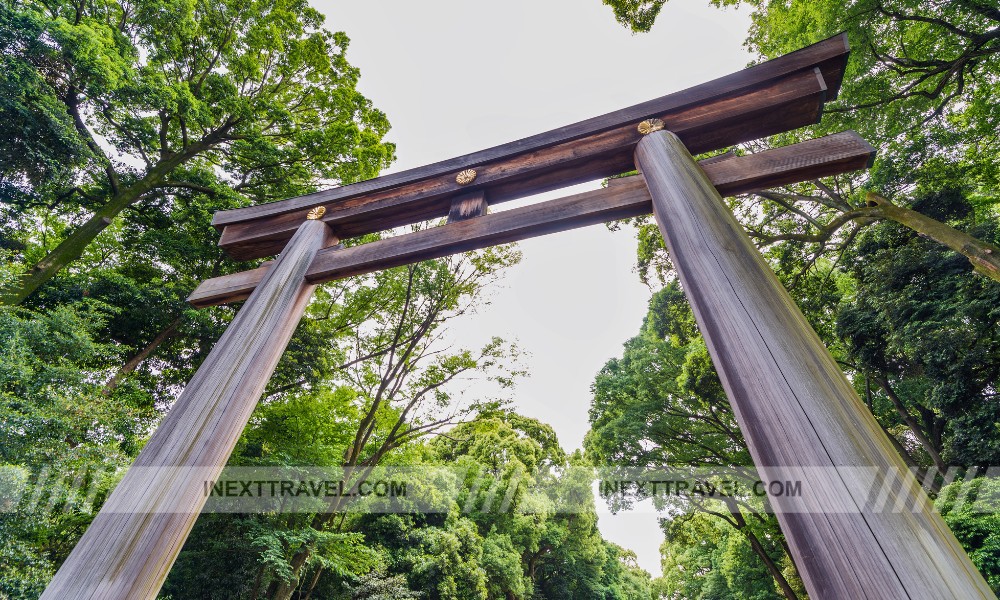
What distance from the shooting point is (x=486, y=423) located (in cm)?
888

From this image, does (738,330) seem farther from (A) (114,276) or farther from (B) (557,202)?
(A) (114,276)

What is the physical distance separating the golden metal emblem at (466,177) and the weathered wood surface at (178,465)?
114 cm

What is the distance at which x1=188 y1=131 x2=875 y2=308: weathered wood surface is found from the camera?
1.70 m

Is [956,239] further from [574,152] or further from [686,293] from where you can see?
[686,293]

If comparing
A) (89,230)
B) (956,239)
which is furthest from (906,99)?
(89,230)

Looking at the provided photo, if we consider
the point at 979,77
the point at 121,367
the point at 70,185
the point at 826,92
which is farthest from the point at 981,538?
the point at 70,185

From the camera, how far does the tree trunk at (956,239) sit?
14.0 feet

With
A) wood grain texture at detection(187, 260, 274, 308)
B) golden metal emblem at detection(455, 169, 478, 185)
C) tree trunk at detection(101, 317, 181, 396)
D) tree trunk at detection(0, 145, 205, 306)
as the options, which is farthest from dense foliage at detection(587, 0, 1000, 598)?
tree trunk at detection(101, 317, 181, 396)

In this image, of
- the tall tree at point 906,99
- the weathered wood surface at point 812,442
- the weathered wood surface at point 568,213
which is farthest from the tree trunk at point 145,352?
the tall tree at point 906,99

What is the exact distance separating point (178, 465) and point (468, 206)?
1.86 m

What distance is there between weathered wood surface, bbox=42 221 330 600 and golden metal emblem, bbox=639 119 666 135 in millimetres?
2158

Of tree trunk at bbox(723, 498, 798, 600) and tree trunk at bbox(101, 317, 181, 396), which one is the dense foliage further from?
tree trunk at bbox(101, 317, 181, 396)

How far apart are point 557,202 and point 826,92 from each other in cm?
145

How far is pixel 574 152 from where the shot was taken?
2.25 metres
